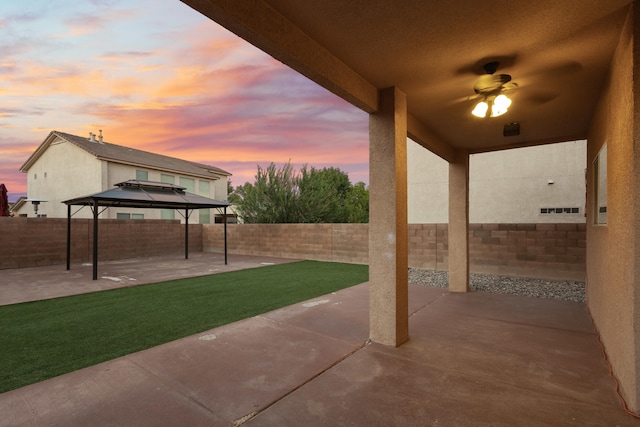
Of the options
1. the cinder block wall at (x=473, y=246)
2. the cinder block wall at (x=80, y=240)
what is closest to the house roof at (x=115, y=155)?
the cinder block wall at (x=80, y=240)

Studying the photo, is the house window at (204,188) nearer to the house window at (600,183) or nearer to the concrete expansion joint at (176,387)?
the concrete expansion joint at (176,387)

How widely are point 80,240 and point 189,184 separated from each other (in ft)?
34.0

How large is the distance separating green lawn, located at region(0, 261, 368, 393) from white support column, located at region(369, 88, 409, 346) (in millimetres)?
2082

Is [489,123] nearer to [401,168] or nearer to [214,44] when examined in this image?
[401,168]

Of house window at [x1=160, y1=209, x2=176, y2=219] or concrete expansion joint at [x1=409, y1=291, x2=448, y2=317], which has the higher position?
house window at [x1=160, y1=209, x2=176, y2=219]

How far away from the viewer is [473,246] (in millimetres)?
7648

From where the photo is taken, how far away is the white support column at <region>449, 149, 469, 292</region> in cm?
577

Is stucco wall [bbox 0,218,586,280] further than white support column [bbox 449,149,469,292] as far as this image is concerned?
Yes

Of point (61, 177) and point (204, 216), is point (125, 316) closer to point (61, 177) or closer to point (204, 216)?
point (204, 216)

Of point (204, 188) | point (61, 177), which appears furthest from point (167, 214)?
point (61, 177)

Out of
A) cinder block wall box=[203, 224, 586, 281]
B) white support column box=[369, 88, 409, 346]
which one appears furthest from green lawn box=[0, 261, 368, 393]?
cinder block wall box=[203, 224, 586, 281]

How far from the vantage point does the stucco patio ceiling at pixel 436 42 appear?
1.91 m

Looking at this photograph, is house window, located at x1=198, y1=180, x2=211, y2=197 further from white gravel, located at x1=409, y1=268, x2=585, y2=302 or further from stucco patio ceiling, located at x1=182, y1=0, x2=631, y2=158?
stucco patio ceiling, located at x1=182, y1=0, x2=631, y2=158

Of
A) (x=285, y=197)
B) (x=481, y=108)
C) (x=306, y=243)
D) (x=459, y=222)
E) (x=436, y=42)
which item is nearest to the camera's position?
(x=436, y=42)
